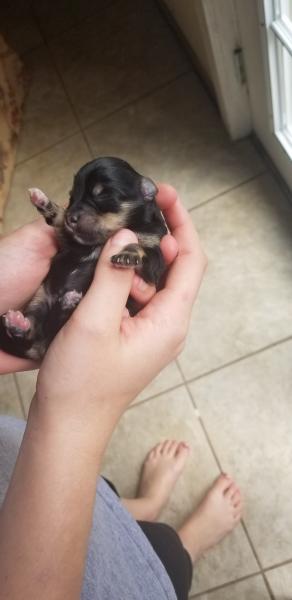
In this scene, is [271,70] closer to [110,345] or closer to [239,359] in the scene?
[239,359]

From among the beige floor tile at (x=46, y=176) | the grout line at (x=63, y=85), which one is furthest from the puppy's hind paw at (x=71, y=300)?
the grout line at (x=63, y=85)

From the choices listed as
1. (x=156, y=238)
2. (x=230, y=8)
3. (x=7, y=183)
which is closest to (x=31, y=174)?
(x=7, y=183)

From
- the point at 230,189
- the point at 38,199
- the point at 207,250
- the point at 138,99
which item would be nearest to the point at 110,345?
the point at 38,199

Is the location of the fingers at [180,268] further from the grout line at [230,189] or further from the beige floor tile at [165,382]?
the grout line at [230,189]

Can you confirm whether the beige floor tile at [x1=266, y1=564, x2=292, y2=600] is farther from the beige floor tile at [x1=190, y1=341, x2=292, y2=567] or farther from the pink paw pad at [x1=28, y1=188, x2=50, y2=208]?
the pink paw pad at [x1=28, y1=188, x2=50, y2=208]

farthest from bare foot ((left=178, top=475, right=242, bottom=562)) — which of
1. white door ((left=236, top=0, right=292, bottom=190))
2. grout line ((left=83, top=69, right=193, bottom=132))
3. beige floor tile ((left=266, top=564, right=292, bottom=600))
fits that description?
grout line ((left=83, top=69, right=193, bottom=132))

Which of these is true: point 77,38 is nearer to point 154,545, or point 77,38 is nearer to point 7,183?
point 7,183
